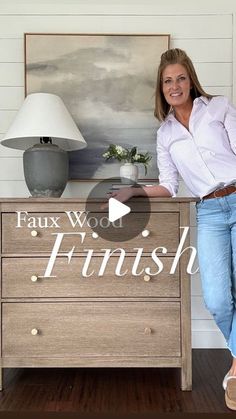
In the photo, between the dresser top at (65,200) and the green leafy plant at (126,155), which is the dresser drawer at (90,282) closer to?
the dresser top at (65,200)

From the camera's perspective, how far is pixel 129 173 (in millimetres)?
2404

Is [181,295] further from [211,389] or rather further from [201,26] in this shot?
[201,26]

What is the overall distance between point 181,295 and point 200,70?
1.35m

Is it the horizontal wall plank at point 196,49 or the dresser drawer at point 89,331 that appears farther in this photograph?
the horizontal wall plank at point 196,49

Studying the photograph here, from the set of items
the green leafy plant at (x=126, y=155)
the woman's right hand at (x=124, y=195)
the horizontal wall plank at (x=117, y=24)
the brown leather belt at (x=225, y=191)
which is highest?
the horizontal wall plank at (x=117, y=24)

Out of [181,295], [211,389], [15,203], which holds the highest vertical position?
[15,203]

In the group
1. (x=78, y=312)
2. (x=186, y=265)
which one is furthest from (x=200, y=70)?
(x=78, y=312)

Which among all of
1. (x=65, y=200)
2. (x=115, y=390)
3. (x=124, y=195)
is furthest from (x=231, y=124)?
(x=115, y=390)

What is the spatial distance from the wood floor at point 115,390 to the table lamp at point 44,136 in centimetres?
89

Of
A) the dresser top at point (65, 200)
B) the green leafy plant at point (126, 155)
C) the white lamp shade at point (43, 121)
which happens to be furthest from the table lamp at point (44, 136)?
the green leafy plant at point (126, 155)

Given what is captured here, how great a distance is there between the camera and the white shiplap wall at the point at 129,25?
261 cm

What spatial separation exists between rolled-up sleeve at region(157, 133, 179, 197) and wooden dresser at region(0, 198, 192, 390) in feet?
0.52

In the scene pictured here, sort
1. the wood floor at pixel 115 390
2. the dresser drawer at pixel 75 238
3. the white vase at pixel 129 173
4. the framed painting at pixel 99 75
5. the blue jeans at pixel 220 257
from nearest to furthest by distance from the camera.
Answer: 1. the wood floor at pixel 115 390
2. the blue jeans at pixel 220 257
3. the dresser drawer at pixel 75 238
4. the white vase at pixel 129 173
5. the framed painting at pixel 99 75

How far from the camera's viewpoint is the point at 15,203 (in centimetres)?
204
